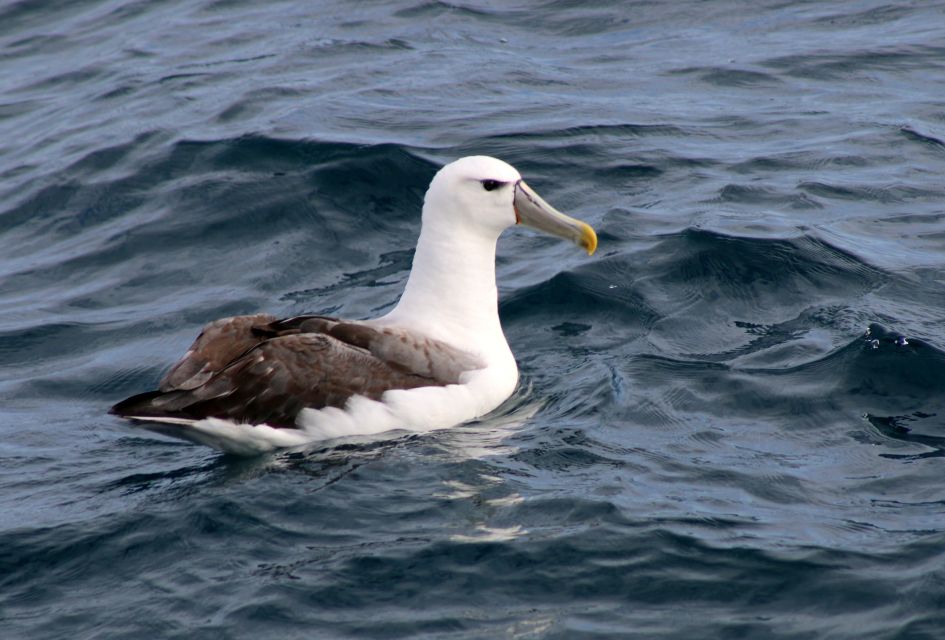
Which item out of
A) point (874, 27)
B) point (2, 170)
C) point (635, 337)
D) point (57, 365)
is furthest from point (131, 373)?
point (874, 27)

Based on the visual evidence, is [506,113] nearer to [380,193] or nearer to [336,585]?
[380,193]

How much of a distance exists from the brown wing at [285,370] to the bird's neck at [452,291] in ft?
1.02

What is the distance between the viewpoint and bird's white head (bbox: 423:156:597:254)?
8516 mm

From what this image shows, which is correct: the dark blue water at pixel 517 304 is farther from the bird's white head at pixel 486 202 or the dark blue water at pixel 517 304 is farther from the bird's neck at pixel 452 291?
the bird's white head at pixel 486 202

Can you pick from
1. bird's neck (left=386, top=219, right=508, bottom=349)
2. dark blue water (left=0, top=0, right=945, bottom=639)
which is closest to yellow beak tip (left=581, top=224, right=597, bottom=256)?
bird's neck (left=386, top=219, right=508, bottom=349)

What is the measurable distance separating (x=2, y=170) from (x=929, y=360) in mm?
9398

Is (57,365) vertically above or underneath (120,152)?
underneath

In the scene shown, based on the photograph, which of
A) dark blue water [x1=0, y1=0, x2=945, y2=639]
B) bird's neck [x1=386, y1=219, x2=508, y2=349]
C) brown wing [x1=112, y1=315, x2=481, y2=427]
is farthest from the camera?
bird's neck [x1=386, y1=219, x2=508, y2=349]

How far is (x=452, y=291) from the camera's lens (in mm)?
8523

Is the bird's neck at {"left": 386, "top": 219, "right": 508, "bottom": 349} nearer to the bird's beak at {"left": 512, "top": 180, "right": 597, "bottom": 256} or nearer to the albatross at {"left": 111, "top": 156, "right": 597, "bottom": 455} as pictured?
the albatross at {"left": 111, "top": 156, "right": 597, "bottom": 455}

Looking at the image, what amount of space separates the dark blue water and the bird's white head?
3.27 feet

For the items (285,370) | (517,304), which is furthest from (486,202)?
(285,370)

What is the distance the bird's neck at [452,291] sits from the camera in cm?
848

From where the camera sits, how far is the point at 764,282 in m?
9.82
